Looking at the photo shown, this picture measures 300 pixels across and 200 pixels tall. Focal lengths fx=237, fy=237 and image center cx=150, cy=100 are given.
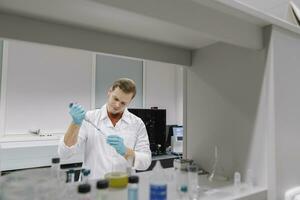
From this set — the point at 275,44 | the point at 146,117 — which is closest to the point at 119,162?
the point at 275,44

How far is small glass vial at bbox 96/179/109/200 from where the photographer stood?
0.52m

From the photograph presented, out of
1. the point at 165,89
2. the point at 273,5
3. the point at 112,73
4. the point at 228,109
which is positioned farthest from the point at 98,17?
the point at 165,89

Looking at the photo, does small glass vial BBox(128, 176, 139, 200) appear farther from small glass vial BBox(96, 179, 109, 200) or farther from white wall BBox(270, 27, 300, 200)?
white wall BBox(270, 27, 300, 200)

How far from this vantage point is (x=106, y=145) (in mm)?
1539

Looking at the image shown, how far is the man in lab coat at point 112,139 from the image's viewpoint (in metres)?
1.35

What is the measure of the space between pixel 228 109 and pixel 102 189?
61cm

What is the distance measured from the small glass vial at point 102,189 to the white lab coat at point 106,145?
0.82m

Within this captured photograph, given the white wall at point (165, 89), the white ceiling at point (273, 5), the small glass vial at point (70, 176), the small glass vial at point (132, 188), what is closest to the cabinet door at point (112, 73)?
the white wall at point (165, 89)

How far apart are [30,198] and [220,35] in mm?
650

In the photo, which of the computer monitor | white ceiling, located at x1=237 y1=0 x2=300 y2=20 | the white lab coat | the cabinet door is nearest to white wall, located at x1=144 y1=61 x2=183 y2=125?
the cabinet door

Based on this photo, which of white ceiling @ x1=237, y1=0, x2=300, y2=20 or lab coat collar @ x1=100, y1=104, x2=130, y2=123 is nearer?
lab coat collar @ x1=100, y1=104, x2=130, y2=123

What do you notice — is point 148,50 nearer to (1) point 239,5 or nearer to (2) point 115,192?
(1) point 239,5

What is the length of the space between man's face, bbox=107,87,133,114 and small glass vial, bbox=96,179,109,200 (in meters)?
1.00

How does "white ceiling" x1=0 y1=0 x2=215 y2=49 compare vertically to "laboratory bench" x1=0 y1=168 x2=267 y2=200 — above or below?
above
